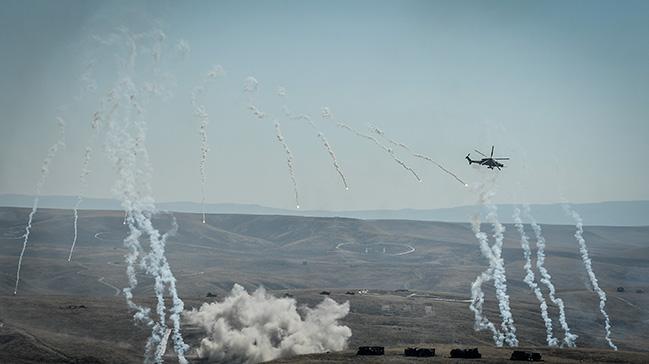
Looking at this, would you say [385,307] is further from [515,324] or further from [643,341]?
[643,341]

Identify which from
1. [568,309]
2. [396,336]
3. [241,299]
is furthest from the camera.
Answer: [568,309]

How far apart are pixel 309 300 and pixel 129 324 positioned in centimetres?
5383

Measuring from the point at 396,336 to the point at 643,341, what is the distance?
64821 mm

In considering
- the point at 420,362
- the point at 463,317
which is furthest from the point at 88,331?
the point at 463,317

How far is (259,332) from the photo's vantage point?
396 feet

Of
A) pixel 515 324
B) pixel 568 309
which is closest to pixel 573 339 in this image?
pixel 515 324

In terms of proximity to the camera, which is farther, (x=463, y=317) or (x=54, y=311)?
(x=463, y=317)

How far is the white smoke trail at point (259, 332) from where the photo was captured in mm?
114188

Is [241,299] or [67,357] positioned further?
[241,299]

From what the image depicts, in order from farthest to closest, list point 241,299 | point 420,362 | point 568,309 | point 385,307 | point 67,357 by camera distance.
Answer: point 568,309, point 385,307, point 241,299, point 67,357, point 420,362

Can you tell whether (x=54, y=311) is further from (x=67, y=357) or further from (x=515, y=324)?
(x=515, y=324)

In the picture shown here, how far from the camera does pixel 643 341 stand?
164m

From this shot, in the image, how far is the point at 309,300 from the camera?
180375 mm

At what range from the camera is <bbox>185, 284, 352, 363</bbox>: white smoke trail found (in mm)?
114188
